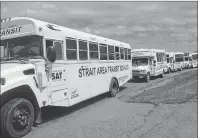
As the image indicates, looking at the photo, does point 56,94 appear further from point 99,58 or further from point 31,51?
point 99,58

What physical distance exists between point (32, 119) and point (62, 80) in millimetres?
1577

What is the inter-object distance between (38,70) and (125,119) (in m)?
2.94

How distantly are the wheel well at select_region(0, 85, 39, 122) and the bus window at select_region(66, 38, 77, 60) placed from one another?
1.92 metres

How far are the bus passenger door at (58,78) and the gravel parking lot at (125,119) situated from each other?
75 cm

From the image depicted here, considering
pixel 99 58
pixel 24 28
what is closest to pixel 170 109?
pixel 99 58

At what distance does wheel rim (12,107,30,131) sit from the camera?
5.23 meters

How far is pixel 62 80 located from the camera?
6.82m

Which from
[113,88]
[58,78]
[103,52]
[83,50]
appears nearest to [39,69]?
[58,78]

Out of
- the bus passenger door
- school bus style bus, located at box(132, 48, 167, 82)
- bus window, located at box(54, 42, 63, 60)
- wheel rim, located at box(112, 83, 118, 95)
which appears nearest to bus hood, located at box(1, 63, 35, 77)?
the bus passenger door

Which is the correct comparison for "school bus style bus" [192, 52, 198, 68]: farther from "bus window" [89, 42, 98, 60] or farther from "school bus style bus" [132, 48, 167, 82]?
"bus window" [89, 42, 98, 60]

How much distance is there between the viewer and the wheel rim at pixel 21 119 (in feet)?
17.2

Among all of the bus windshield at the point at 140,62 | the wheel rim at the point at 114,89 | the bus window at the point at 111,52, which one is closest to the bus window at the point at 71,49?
the bus window at the point at 111,52

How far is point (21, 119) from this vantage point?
5348 millimetres

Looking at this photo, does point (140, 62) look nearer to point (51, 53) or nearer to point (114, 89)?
point (114, 89)
